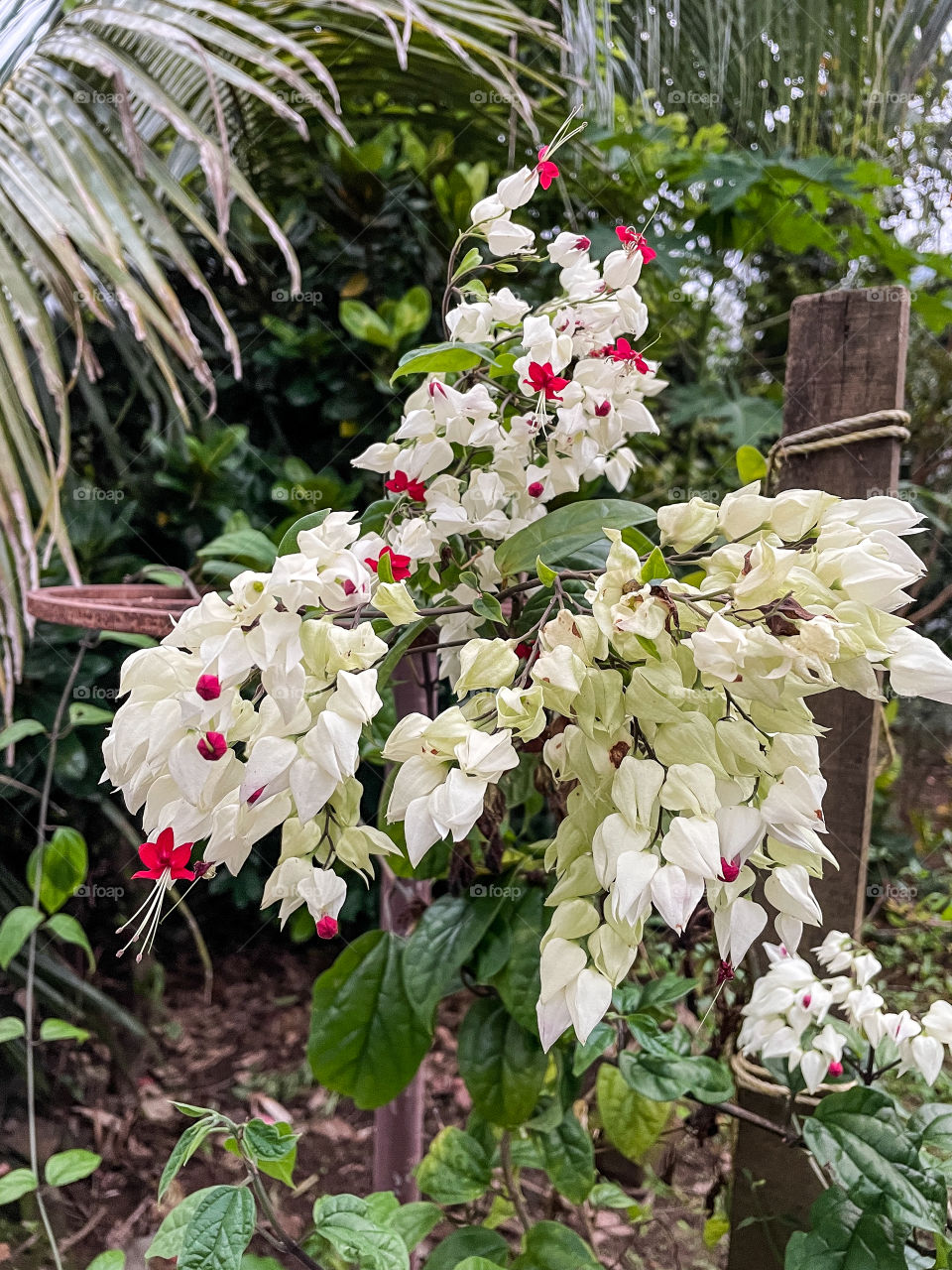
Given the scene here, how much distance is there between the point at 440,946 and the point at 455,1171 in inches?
10.5

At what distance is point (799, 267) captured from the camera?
7.21ft

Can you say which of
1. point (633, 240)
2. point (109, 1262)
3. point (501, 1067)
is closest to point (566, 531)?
point (633, 240)

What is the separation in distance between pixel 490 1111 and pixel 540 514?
483 mm

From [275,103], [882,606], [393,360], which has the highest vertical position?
[275,103]

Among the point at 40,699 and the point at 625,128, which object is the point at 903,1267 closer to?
the point at 40,699

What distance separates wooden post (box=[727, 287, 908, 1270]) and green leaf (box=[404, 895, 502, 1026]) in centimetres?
36

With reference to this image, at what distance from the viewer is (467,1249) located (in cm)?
66

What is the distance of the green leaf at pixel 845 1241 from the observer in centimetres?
55

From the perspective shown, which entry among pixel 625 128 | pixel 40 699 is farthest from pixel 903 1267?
pixel 625 128

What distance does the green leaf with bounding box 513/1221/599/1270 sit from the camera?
0.65 m

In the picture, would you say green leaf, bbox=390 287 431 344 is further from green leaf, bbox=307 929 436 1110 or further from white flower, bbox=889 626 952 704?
white flower, bbox=889 626 952 704

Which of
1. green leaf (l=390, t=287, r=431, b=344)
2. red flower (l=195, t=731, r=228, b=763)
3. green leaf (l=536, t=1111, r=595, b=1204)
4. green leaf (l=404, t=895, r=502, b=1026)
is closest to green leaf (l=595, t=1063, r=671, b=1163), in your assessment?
green leaf (l=536, t=1111, r=595, b=1204)

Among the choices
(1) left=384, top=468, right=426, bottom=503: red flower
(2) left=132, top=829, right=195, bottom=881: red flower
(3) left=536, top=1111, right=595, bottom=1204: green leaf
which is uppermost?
(1) left=384, top=468, right=426, bottom=503: red flower

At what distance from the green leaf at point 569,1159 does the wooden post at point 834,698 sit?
188 mm
